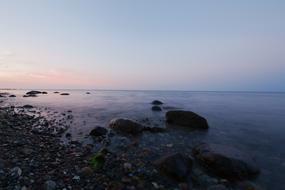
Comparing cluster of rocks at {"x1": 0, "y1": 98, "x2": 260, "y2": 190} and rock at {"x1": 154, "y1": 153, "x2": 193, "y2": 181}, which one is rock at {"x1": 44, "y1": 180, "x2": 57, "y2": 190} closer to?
cluster of rocks at {"x1": 0, "y1": 98, "x2": 260, "y2": 190}

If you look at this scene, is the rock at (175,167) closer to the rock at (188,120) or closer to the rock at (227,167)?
the rock at (227,167)

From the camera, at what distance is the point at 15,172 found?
5.54m

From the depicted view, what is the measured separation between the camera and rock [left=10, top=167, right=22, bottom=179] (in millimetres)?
5371

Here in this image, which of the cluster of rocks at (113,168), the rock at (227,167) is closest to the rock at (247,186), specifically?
the cluster of rocks at (113,168)

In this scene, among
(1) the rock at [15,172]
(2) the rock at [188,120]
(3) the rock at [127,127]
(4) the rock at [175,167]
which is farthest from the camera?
(2) the rock at [188,120]

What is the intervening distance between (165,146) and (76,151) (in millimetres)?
4460

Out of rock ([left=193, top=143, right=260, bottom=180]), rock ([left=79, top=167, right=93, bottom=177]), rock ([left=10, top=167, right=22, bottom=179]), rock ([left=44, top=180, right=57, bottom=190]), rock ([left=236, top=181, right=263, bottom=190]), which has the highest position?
rock ([left=10, top=167, right=22, bottom=179])

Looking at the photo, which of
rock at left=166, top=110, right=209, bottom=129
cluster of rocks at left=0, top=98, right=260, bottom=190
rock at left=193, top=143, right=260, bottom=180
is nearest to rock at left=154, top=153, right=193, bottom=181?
cluster of rocks at left=0, top=98, right=260, bottom=190

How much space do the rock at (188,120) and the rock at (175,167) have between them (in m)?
8.34

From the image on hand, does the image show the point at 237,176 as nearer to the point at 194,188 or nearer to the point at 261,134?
the point at 194,188

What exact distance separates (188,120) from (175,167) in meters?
9.39

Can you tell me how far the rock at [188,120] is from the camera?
599 inches

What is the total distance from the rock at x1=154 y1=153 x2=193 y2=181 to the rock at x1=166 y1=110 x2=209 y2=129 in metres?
8.34

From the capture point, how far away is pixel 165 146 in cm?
1002
